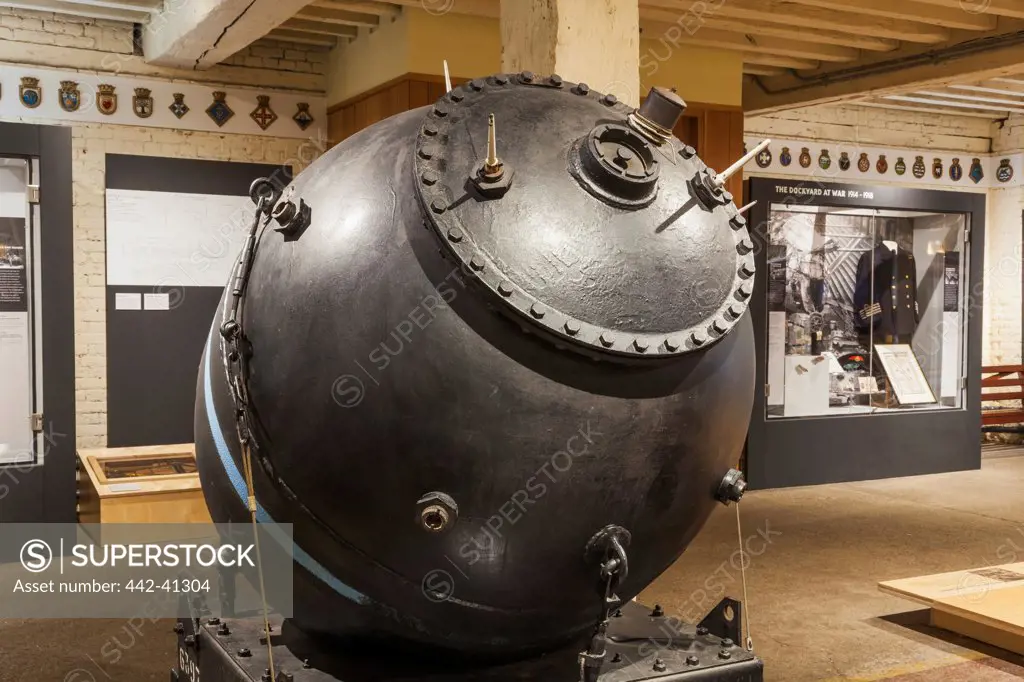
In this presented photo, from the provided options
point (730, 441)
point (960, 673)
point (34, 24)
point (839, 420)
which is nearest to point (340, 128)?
point (34, 24)

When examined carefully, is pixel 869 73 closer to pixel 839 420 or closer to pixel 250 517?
pixel 839 420

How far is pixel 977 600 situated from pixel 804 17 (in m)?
4.03

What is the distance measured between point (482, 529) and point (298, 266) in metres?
0.66

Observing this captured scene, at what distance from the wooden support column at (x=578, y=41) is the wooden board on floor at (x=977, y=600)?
272cm

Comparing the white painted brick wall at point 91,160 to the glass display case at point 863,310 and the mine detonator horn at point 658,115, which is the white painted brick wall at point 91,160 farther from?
the mine detonator horn at point 658,115

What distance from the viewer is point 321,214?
85.5 inches

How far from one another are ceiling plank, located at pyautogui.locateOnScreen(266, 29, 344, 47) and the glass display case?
3.79 meters

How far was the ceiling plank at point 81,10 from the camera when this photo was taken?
690cm

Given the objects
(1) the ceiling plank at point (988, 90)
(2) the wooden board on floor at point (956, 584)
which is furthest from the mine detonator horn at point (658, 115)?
(1) the ceiling plank at point (988, 90)

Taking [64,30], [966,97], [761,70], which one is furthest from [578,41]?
[966,97]

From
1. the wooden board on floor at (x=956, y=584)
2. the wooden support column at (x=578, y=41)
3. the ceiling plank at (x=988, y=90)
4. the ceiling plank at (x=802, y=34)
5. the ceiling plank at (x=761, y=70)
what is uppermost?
the ceiling plank at (x=988, y=90)

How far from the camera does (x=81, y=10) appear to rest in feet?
23.2

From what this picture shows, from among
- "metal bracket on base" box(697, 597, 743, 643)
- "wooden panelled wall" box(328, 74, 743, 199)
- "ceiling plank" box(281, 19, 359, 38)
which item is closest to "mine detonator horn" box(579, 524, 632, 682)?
"metal bracket on base" box(697, 597, 743, 643)

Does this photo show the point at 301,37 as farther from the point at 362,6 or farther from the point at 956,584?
the point at 956,584
